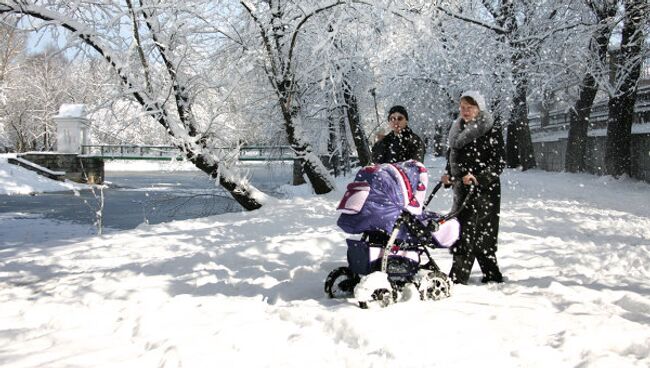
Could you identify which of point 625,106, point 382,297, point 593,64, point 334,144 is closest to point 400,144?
point 382,297

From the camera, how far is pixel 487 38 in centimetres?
1638

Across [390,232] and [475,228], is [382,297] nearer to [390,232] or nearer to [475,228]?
[390,232]

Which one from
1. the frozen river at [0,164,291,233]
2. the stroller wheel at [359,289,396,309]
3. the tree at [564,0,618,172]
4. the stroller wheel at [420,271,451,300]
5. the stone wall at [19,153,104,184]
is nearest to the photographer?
the stroller wheel at [359,289,396,309]

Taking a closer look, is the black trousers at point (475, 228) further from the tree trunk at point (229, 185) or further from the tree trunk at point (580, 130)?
the tree trunk at point (580, 130)

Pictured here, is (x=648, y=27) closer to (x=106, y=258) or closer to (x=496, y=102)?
(x=496, y=102)

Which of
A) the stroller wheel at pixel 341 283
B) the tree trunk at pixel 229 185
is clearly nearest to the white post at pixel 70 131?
the tree trunk at pixel 229 185

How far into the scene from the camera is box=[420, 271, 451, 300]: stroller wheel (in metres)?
4.54

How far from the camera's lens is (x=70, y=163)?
3862 cm

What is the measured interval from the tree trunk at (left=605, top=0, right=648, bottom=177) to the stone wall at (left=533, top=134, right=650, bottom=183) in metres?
0.67

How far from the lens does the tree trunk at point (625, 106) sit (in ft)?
47.5

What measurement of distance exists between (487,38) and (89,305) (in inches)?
567

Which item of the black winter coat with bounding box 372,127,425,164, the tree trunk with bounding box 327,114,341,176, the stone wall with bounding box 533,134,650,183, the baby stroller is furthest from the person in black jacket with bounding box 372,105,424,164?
the tree trunk with bounding box 327,114,341,176

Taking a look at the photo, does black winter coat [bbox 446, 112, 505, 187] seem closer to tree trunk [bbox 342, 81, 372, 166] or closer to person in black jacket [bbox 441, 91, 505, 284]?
person in black jacket [bbox 441, 91, 505, 284]

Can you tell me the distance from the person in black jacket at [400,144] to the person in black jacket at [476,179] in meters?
0.38
